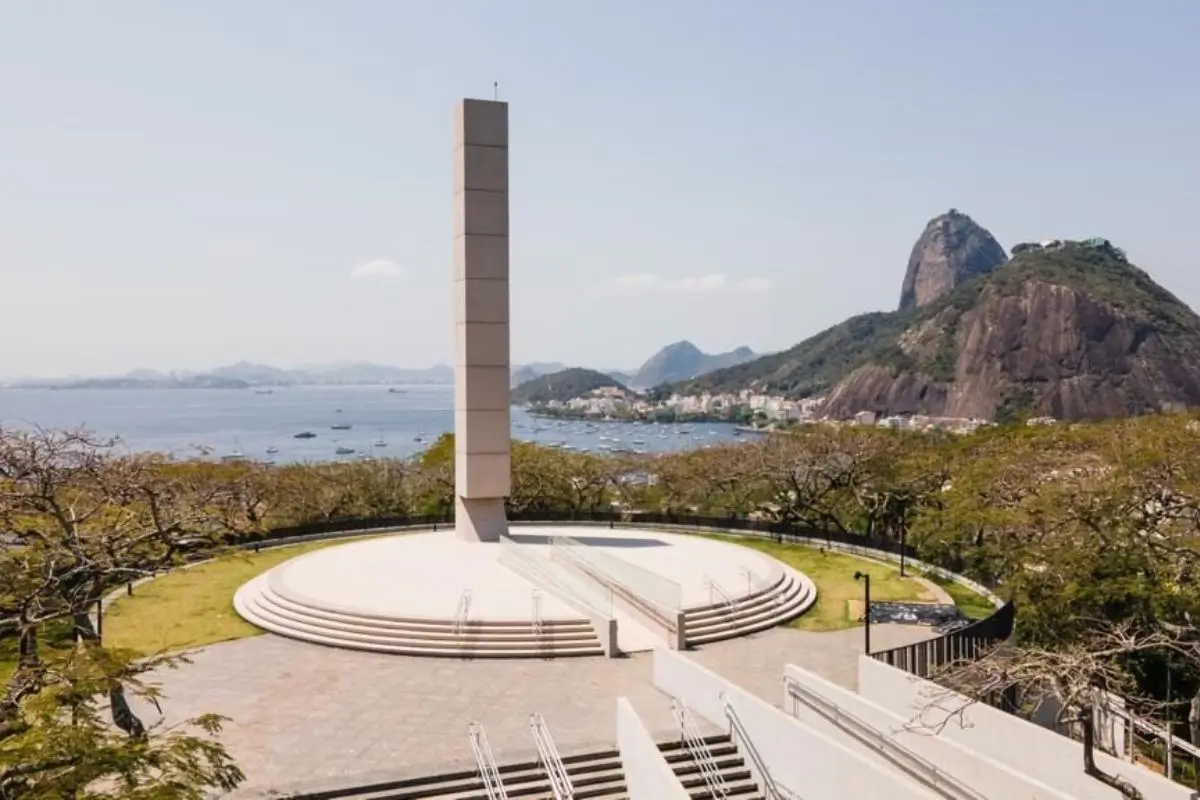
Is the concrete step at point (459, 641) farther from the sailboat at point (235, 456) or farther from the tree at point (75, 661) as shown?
the sailboat at point (235, 456)

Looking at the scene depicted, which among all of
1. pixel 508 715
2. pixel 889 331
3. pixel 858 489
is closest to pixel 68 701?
pixel 508 715

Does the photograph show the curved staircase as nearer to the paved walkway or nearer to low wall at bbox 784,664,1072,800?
the paved walkway

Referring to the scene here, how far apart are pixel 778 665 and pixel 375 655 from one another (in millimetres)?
8659

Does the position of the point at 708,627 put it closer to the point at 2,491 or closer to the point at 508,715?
the point at 508,715

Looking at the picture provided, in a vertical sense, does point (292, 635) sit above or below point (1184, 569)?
below

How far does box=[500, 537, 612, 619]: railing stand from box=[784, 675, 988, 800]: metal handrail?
5719 millimetres

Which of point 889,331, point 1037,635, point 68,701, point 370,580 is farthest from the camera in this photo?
point 889,331

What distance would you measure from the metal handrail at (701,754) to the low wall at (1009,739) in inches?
113

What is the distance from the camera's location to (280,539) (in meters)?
32.8

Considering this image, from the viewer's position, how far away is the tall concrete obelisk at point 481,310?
27922mm

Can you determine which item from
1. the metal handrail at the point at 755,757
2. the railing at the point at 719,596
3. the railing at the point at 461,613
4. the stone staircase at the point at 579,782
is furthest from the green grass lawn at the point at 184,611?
the railing at the point at 719,596

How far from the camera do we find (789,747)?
1285 cm

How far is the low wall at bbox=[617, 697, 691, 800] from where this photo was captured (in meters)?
11.2

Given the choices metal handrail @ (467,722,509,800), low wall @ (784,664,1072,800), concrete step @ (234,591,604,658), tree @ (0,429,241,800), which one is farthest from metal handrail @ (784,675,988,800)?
tree @ (0,429,241,800)
